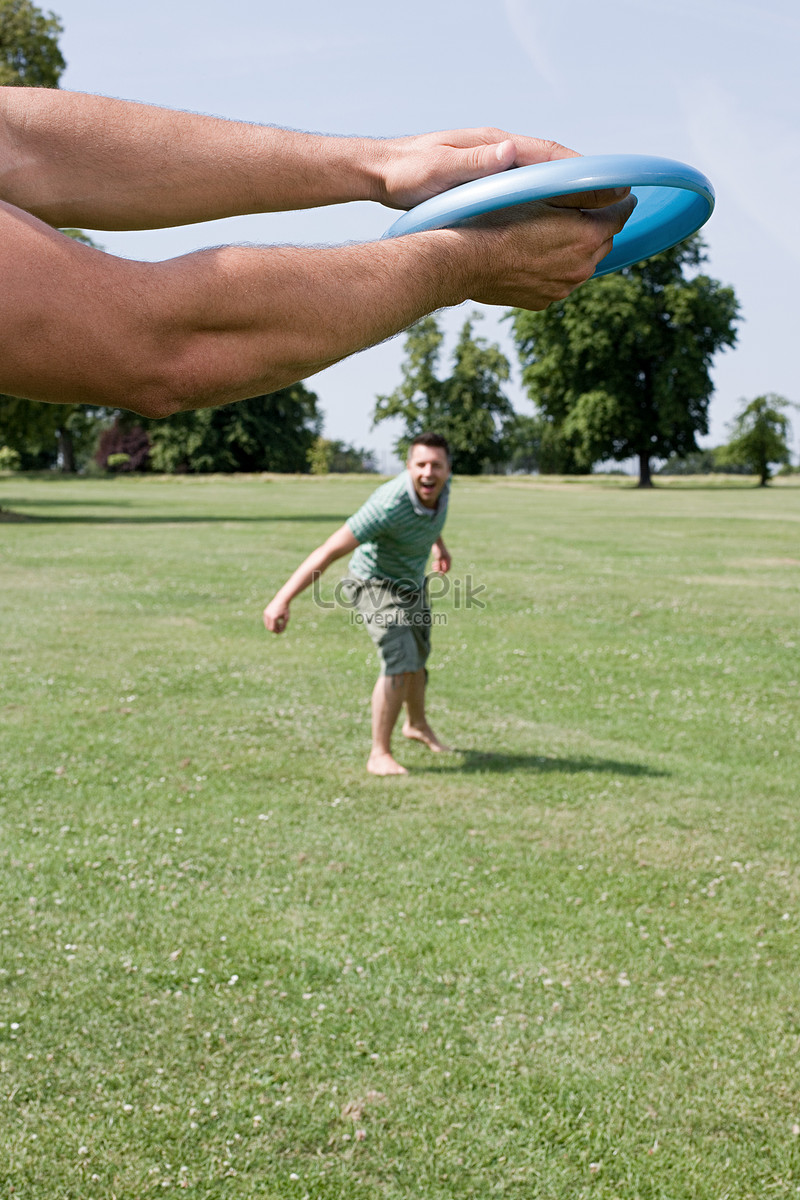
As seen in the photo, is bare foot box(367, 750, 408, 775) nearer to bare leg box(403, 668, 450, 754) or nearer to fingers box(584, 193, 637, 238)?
bare leg box(403, 668, 450, 754)

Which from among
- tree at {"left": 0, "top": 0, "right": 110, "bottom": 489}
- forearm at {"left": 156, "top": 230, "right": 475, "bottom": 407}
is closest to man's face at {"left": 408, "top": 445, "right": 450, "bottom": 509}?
forearm at {"left": 156, "top": 230, "right": 475, "bottom": 407}

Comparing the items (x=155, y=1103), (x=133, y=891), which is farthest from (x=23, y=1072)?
(x=133, y=891)

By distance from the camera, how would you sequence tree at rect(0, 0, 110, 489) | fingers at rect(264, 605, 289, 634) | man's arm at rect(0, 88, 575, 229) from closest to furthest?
man's arm at rect(0, 88, 575, 229) → fingers at rect(264, 605, 289, 634) → tree at rect(0, 0, 110, 489)

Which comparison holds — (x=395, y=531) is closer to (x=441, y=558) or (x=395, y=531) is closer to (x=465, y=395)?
(x=441, y=558)

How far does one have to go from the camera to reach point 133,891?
4836 millimetres

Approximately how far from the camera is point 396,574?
23.4ft

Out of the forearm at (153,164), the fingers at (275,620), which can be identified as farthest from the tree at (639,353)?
the forearm at (153,164)

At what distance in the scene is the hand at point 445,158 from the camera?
2.08m

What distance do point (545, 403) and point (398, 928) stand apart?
6254cm

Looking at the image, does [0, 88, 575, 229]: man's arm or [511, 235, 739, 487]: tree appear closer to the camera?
[0, 88, 575, 229]: man's arm

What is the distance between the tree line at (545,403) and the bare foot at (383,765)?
24065 mm

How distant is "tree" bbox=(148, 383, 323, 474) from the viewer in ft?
238

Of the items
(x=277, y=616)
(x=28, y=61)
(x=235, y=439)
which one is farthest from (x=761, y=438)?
(x=277, y=616)

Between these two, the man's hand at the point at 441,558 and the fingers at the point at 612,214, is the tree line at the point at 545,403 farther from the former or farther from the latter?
the fingers at the point at 612,214
